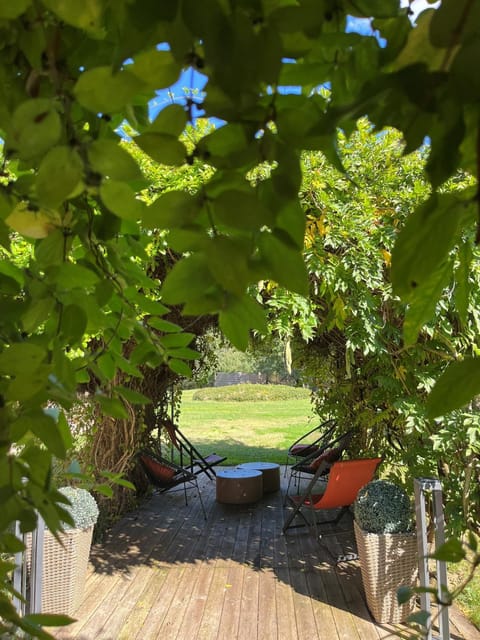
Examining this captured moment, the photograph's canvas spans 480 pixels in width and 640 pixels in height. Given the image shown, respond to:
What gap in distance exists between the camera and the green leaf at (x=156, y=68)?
279mm

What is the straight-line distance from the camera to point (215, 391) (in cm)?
1816

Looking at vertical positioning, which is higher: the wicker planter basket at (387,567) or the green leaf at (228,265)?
the green leaf at (228,265)

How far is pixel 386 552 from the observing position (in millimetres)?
3127

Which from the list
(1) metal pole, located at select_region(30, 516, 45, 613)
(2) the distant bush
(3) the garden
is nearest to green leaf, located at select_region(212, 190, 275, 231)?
(3) the garden

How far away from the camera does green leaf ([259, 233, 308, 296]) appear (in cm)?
32

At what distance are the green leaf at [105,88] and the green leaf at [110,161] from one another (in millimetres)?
18

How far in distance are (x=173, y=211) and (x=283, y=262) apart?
0.07 metres

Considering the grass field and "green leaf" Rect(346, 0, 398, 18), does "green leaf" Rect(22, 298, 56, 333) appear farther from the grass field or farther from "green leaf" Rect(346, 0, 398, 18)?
the grass field

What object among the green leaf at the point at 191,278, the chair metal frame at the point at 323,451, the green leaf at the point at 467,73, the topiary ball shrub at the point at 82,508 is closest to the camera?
the green leaf at the point at 467,73

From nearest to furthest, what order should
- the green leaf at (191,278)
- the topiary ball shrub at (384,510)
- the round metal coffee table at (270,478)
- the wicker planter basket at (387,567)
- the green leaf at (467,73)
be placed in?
the green leaf at (467,73)
the green leaf at (191,278)
the wicker planter basket at (387,567)
the topiary ball shrub at (384,510)
the round metal coffee table at (270,478)

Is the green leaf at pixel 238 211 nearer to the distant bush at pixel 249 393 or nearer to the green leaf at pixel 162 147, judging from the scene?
the green leaf at pixel 162 147

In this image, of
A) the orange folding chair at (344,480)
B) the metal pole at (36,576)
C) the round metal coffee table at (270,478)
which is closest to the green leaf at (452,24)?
the metal pole at (36,576)

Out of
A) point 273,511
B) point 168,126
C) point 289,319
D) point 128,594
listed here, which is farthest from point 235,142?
point 273,511

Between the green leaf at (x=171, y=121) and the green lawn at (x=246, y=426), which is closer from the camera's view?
the green leaf at (x=171, y=121)
